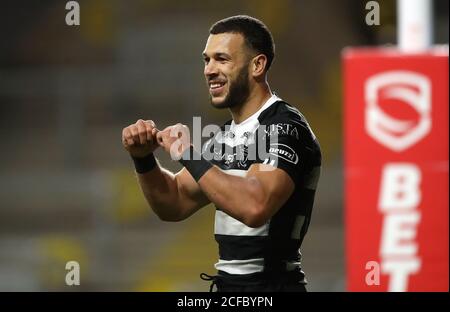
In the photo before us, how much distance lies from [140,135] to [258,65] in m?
0.52

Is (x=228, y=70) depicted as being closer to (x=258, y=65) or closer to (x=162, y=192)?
(x=258, y=65)

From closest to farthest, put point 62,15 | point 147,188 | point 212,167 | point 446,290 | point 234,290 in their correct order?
point 212,167, point 234,290, point 147,188, point 446,290, point 62,15

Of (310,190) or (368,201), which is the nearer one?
(310,190)

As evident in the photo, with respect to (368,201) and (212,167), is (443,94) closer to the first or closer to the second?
(368,201)

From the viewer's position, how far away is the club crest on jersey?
326 cm

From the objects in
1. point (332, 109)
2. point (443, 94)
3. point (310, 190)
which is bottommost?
point (310, 190)

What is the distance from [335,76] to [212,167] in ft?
21.3

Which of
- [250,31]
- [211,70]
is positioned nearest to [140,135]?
[211,70]

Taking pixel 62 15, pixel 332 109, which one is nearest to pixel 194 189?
pixel 332 109

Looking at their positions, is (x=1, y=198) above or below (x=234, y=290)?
above

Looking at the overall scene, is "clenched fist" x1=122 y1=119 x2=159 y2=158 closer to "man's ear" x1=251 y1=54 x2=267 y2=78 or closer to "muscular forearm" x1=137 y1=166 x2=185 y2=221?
"muscular forearm" x1=137 y1=166 x2=185 y2=221

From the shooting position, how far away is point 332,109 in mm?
9148

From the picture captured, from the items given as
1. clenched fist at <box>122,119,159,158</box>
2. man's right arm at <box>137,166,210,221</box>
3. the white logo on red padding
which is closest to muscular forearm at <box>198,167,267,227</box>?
clenched fist at <box>122,119,159,158</box>

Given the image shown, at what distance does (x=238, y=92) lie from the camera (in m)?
3.45
